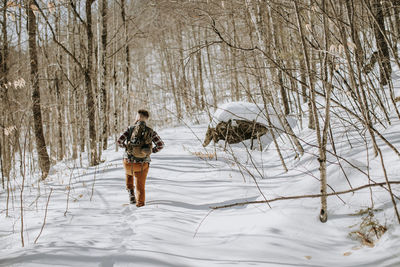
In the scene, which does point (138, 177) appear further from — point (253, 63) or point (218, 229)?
point (253, 63)

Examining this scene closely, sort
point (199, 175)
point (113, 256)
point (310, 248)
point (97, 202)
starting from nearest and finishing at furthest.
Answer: point (310, 248) < point (113, 256) < point (97, 202) < point (199, 175)

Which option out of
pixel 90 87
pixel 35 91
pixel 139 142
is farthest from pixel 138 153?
pixel 35 91

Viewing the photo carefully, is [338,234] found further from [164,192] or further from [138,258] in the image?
[164,192]

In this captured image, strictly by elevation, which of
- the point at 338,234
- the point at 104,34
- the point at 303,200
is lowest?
the point at 338,234

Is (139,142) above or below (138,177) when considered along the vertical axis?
above

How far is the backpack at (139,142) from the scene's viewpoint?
12.7 feet

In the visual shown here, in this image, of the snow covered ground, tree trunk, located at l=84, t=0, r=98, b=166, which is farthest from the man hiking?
tree trunk, located at l=84, t=0, r=98, b=166

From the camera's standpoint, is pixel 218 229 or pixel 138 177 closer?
pixel 218 229

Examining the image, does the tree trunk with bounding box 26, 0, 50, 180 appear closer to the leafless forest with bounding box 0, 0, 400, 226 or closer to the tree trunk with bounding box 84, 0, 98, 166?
the leafless forest with bounding box 0, 0, 400, 226

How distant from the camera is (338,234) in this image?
2.17 m

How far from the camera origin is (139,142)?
3.89 metres

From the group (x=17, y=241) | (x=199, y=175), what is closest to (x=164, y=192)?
(x=199, y=175)

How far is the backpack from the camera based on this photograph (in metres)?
3.87

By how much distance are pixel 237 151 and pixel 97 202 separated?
361 cm
